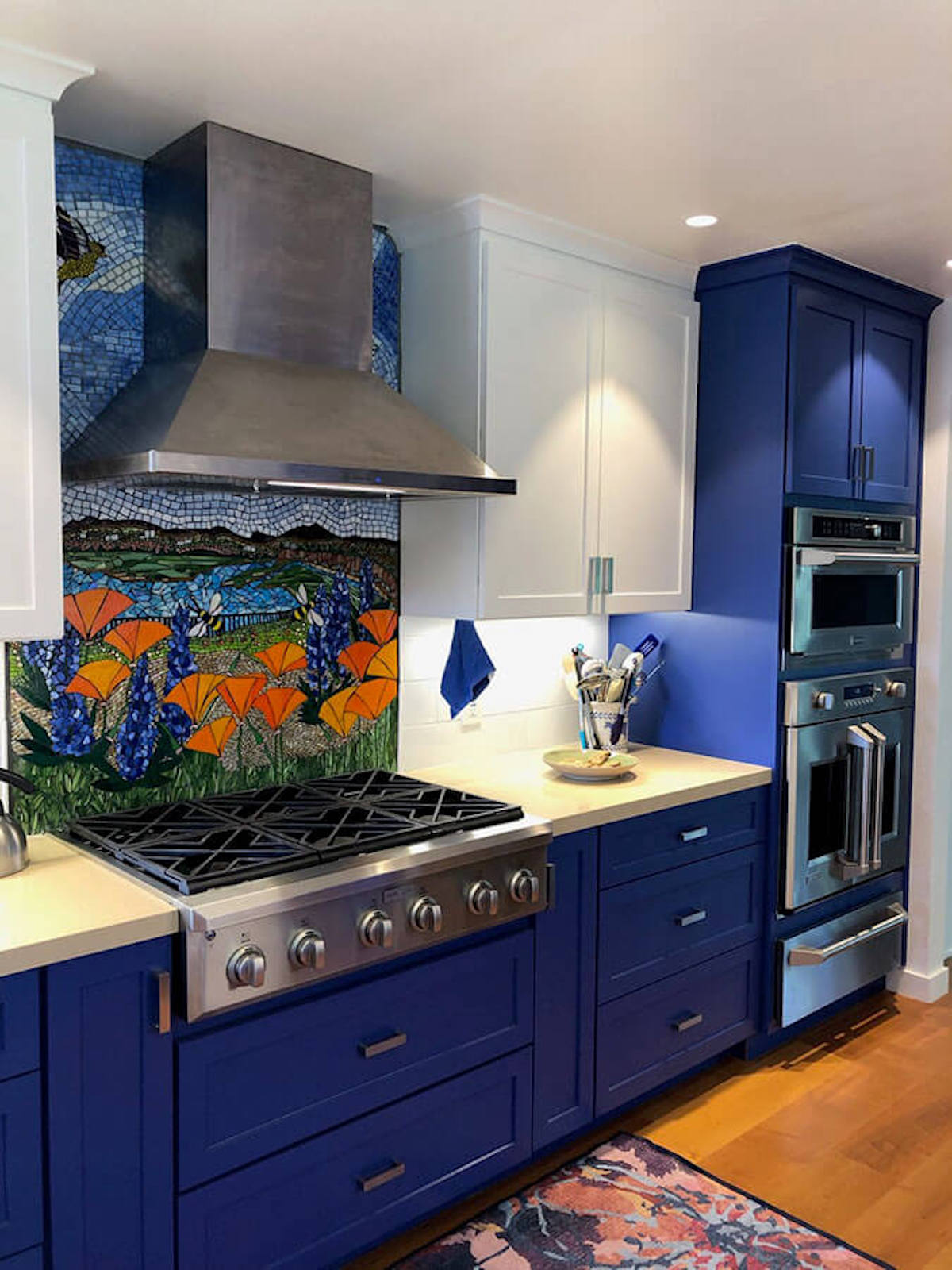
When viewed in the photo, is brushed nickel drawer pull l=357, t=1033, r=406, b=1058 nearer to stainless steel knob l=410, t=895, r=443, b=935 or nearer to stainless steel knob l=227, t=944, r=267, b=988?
stainless steel knob l=410, t=895, r=443, b=935

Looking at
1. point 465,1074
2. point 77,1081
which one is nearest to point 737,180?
point 465,1074

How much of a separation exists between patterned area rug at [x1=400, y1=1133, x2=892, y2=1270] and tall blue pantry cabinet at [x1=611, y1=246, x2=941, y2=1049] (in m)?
0.80

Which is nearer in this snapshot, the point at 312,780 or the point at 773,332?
the point at 312,780

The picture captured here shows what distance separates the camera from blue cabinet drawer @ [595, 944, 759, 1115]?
9.27 ft

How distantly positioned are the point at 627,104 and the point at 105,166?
1155 mm

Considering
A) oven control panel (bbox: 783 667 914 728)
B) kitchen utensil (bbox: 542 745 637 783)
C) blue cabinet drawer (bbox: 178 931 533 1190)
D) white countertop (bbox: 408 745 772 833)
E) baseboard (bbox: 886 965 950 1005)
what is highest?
oven control panel (bbox: 783 667 914 728)

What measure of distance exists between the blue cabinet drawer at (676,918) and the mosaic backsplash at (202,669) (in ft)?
2.53

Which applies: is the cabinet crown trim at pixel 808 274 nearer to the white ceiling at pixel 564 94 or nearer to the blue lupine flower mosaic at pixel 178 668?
the white ceiling at pixel 564 94

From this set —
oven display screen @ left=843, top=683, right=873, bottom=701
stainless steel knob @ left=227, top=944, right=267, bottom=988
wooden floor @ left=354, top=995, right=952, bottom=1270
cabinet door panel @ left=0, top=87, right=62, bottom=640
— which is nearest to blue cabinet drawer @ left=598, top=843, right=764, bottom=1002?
wooden floor @ left=354, top=995, right=952, bottom=1270

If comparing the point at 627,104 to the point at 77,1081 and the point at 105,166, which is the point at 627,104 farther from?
the point at 77,1081

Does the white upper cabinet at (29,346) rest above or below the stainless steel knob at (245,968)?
above

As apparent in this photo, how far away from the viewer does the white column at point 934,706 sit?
12.0 feet

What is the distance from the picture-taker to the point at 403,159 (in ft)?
8.09

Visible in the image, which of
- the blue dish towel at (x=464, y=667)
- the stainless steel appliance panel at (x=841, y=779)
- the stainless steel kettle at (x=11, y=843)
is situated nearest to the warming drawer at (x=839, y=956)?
the stainless steel appliance panel at (x=841, y=779)
